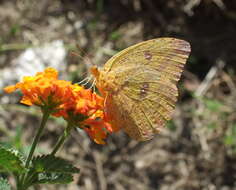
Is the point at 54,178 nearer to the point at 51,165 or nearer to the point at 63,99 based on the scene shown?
the point at 51,165

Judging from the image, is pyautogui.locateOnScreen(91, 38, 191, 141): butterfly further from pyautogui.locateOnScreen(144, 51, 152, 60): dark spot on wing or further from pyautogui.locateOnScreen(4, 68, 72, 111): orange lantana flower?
pyautogui.locateOnScreen(4, 68, 72, 111): orange lantana flower

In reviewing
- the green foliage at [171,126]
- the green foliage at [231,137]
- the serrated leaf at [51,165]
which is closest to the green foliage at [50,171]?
the serrated leaf at [51,165]

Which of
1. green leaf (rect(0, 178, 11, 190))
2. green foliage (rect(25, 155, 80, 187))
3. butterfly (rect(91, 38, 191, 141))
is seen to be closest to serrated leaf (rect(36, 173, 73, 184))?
green foliage (rect(25, 155, 80, 187))

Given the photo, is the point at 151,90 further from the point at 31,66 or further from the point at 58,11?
the point at 58,11

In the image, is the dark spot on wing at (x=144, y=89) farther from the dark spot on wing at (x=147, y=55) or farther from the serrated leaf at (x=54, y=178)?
the serrated leaf at (x=54, y=178)

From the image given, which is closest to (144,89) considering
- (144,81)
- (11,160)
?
→ (144,81)

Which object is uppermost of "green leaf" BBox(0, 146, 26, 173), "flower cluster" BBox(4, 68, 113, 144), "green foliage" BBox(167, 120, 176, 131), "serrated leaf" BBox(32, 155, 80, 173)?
"flower cluster" BBox(4, 68, 113, 144)
